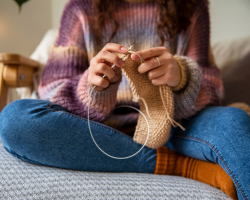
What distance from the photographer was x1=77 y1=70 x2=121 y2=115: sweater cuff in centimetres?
51

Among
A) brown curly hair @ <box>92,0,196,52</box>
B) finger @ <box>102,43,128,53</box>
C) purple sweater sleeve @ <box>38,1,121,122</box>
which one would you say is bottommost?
purple sweater sleeve @ <box>38,1,121,122</box>

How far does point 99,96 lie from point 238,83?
565 millimetres

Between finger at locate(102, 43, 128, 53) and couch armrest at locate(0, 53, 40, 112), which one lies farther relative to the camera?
couch armrest at locate(0, 53, 40, 112)

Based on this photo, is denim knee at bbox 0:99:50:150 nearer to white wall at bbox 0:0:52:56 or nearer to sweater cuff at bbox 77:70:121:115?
sweater cuff at bbox 77:70:121:115

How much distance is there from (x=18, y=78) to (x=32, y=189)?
464 millimetres

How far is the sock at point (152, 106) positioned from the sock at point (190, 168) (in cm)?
6

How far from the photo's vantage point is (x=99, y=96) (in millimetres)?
514

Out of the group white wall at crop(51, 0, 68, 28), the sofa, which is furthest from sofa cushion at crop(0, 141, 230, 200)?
white wall at crop(51, 0, 68, 28)

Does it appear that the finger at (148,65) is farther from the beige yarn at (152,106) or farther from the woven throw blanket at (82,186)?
the woven throw blanket at (82,186)

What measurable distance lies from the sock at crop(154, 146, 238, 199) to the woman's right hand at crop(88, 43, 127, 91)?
0.77ft

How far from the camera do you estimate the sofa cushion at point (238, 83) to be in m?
0.75

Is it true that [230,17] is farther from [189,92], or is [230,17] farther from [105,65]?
[105,65]

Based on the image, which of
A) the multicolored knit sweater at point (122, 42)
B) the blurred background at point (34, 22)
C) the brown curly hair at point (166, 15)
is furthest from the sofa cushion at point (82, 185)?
the blurred background at point (34, 22)

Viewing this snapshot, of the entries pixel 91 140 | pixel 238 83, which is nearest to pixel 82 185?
pixel 91 140
